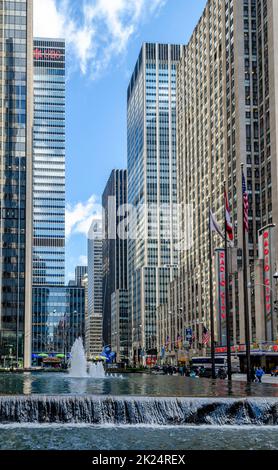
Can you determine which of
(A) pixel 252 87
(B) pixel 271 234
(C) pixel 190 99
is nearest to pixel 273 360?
(B) pixel 271 234

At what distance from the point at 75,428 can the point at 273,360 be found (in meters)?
72.6

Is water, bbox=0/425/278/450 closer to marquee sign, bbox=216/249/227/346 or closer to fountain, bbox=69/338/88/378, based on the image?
fountain, bbox=69/338/88/378

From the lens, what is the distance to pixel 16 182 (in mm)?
136625

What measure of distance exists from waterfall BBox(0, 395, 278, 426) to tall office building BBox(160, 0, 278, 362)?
233 feet

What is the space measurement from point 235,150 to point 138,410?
362 feet

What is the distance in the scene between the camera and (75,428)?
2709 cm

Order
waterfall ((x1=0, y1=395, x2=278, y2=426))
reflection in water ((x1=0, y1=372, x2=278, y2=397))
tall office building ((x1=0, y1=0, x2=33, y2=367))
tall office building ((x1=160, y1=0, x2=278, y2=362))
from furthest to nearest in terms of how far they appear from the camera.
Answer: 1. tall office building ((x1=0, y1=0, x2=33, y2=367))
2. tall office building ((x1=160, y1=0, x2=278, y2=362))
3. reflection in water ((x1=0, y1=372, x2=278, y2=397))
4. waterfall ((x1=0, y1=395, x2=278, y2=426))

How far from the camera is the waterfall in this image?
93.7 ft

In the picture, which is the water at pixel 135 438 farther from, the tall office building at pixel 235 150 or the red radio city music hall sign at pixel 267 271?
the red radio city music hall sign at pixel 267 271

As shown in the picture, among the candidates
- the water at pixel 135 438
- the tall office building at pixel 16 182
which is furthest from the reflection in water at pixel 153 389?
the tall office building at pixel 16 182

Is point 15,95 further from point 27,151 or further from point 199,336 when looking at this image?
point 199,336

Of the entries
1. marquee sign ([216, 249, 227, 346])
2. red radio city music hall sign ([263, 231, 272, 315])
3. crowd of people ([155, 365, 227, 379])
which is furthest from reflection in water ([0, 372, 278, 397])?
marquee sign ([216, 249, 227, 346])

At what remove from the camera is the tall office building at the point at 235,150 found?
11656cm
